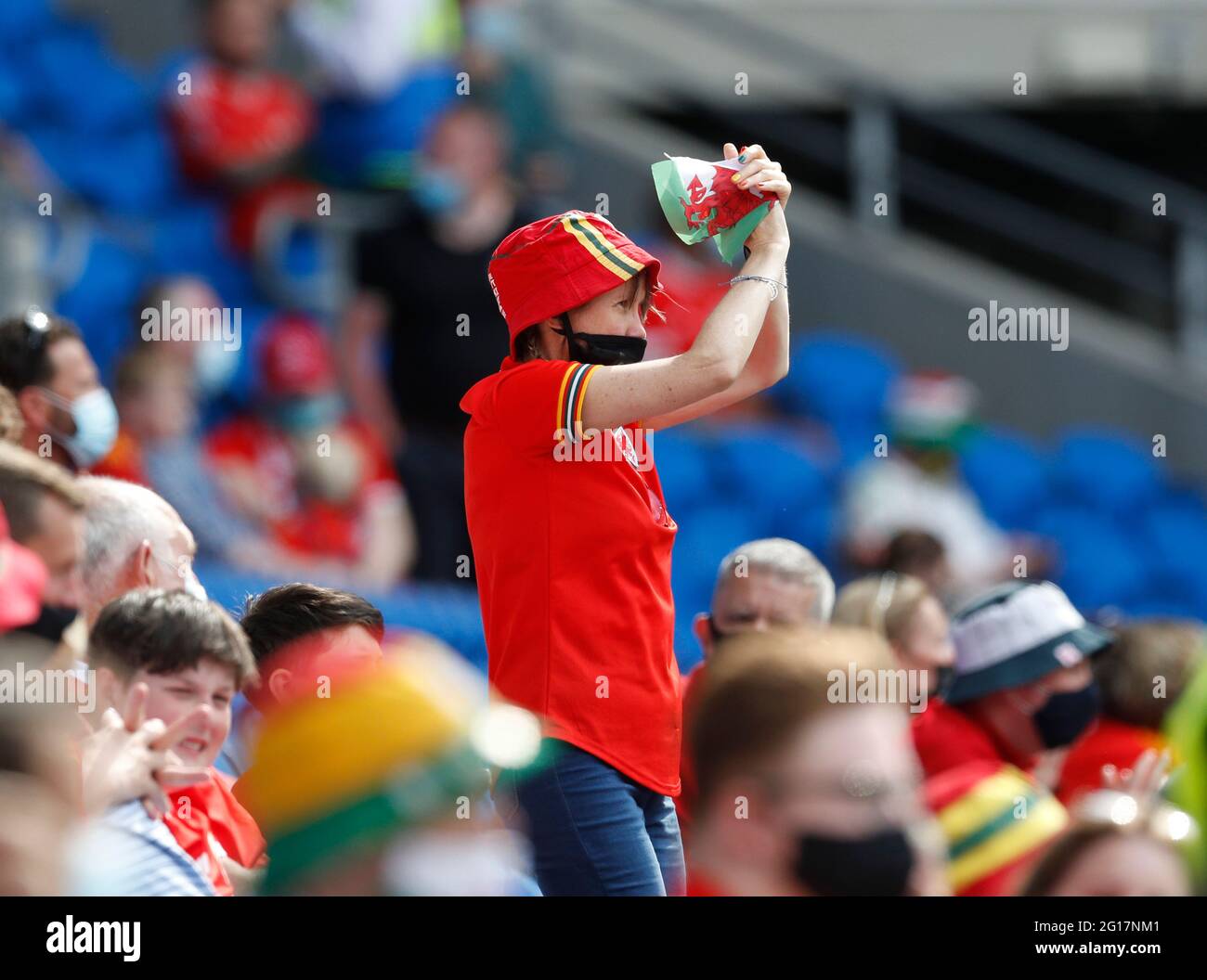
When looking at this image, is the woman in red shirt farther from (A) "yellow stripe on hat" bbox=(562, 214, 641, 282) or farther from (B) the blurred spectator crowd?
(B) the blurred spectator crowd

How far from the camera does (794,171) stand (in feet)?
35.4

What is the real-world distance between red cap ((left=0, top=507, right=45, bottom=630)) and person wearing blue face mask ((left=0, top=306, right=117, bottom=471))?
1.00m

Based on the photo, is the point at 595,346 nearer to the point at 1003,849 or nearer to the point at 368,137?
the point at 1003,849

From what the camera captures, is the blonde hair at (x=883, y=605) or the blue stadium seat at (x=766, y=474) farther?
the blue stadium seat at (x=766, y=474)

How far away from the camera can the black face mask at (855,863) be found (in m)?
2.39

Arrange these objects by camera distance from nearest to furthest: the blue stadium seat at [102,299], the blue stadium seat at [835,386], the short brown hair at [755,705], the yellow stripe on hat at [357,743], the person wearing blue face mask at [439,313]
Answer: the yellow stripe on hat at [357,743] < the short brown hair at [755,705] < the person wearing blue face mask at [439,313] < the blue stadium seat at [102,299] < the blue stadium seat at [835,386]

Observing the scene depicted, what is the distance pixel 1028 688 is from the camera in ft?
14.5

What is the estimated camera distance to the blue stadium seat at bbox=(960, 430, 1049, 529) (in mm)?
9648

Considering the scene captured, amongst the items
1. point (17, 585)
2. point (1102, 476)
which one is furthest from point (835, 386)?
point (17, 585)

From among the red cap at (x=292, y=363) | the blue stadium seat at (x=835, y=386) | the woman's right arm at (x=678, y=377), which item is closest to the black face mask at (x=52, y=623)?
the woman's right arm at (x=678, y=377)

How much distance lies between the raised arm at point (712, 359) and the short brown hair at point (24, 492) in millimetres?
907

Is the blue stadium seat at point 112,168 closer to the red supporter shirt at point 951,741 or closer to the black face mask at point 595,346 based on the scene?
the red supporter shirt at point 951,741
